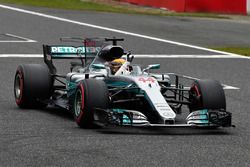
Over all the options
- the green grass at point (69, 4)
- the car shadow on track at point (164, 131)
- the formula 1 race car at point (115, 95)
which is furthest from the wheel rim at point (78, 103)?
the green grass at point (69, 4)

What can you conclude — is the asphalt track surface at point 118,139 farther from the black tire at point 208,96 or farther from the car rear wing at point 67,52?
the car rear wing at point 67,52

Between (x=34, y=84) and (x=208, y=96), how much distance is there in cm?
241

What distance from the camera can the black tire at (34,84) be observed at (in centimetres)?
1305

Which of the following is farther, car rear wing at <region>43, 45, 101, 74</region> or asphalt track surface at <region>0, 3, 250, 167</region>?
car rear wing at <region>43, 45, 101, 74</region>

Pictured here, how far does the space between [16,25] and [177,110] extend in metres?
16.4

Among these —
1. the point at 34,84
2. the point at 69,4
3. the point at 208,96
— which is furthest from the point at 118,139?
the point at 69,4

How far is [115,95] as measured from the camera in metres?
12.2

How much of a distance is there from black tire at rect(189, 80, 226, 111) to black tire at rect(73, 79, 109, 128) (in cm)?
128

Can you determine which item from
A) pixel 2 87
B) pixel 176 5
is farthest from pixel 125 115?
pixel 176 5

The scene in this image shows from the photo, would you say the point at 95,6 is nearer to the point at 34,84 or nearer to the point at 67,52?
the point at 67,52

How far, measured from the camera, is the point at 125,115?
11438 millimetres

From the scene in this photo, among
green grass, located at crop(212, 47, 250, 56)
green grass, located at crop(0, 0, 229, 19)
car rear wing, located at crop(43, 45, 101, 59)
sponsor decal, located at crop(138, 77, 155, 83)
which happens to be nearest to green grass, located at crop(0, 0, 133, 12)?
green grass, located at crop(0, 0, 229, 19)

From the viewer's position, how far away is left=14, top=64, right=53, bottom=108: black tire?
1305 cm

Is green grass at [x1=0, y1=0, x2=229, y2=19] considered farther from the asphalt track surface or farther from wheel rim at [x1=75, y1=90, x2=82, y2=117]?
wheel rim at [x1=75, y1=90, x2=82, y2=117]
